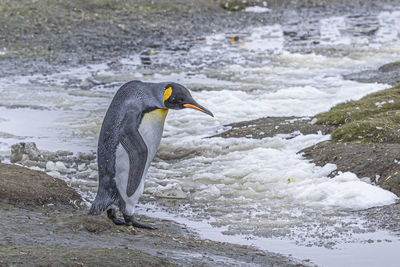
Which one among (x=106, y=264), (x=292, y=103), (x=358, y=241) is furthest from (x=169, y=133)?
(x=106, y=264)

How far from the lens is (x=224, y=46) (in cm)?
2098

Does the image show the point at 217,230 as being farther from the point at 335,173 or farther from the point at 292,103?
the point at 292,103

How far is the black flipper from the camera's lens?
509cm

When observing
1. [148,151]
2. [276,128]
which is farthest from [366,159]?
[148,151]

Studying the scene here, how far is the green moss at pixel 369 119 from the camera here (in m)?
8.64

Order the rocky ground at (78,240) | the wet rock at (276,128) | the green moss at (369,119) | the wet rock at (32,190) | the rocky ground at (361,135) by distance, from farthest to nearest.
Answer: the wet rock at (276,128)
the green moss at (369,119)
the rocky ground at (361,135)
the wet rock at (32,190)
the rocky ground at (78,240)

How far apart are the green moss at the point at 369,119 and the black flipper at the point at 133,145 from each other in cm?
429

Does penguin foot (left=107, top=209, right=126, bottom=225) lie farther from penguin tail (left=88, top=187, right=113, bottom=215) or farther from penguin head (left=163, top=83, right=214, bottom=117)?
penguin head (left=163, top=83, right=214, bottom=117)

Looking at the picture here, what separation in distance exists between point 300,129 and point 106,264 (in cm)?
611

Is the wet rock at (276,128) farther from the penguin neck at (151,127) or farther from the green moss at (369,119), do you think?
the penguin neck at (151,127)

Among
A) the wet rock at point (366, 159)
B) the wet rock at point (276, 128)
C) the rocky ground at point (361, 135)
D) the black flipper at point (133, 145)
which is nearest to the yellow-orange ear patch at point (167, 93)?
the black flipper at point (133, 145)

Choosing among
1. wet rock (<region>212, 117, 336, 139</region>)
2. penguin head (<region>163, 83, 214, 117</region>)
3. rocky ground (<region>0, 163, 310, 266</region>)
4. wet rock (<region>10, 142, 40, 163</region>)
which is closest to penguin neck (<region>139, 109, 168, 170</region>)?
penguin head (<region>163, 83, 214, 117</region>)

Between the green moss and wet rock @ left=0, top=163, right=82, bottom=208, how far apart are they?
405cm

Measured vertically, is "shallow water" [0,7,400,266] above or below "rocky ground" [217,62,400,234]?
below
